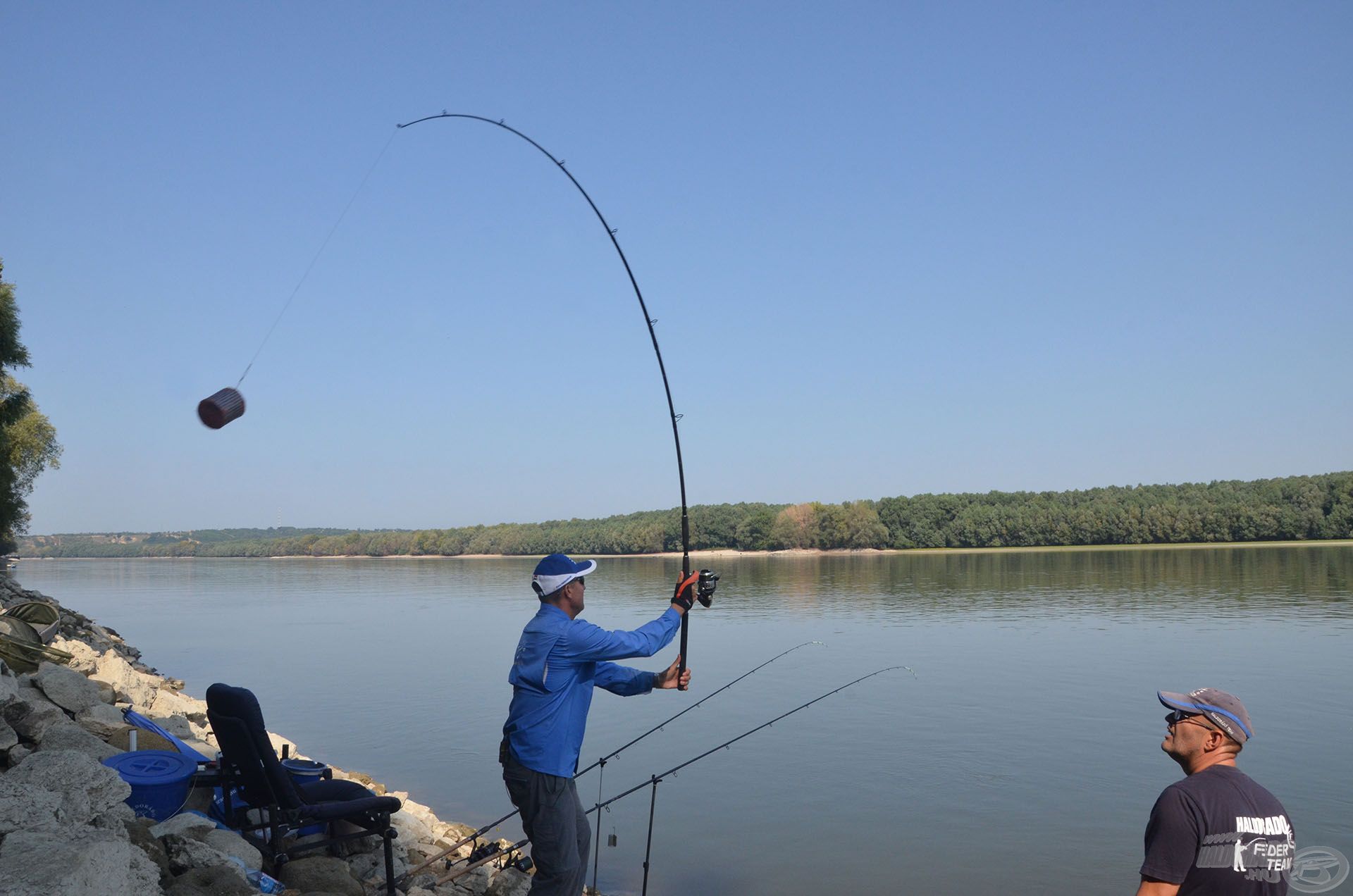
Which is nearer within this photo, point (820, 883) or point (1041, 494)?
point (820, 883)

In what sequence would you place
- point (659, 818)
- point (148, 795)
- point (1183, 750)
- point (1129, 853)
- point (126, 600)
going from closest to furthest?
point (1183, 750) < point (148, 795) < point (1129, 853) < point (659, 818) < point (126, 600)

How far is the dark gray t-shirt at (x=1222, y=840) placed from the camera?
2939mm

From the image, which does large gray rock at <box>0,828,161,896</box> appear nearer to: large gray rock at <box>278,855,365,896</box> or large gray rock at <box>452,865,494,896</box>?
large gray rock at <box>278,855,365,896</box>

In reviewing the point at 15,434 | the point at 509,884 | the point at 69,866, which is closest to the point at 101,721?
the point at 509,884

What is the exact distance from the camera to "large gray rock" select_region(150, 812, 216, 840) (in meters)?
5.32

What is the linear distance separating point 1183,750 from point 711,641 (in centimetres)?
2244

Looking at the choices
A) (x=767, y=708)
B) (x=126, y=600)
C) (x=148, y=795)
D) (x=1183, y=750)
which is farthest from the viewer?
(x=126, y=600)

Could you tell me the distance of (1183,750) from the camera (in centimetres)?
326

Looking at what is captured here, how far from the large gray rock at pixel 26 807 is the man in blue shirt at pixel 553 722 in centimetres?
178

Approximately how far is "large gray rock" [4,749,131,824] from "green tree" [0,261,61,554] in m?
20.9

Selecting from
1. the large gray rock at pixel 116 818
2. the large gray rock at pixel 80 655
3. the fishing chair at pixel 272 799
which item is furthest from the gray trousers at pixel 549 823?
the large gray rock at pixel 80 655

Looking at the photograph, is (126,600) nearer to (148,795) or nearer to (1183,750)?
(148,795)

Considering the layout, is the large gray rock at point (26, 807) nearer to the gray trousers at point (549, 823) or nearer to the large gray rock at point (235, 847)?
the large gray rock at point (235, 847)

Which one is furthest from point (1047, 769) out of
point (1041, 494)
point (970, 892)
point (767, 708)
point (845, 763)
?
point (1041, 494)
